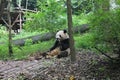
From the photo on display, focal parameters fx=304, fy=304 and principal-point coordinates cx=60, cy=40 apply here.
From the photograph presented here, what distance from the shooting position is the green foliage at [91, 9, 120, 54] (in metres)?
5.68

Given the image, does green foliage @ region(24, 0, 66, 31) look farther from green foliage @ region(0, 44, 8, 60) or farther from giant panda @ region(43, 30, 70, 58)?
giant panda @ region(43, 30, 70, 58)

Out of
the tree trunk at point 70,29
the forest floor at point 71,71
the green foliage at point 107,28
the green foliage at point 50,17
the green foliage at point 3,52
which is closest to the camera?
the green foliage at point 107,28

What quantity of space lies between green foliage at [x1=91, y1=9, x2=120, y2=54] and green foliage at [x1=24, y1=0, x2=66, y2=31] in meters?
5.94

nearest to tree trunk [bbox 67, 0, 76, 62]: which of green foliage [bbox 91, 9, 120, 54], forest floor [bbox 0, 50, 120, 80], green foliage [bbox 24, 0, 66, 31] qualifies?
forest floor [bbox 0, 50, 120, 80]

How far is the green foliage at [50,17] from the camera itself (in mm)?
11984

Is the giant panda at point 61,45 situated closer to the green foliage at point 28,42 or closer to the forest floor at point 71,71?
the forest floor at point 71,71

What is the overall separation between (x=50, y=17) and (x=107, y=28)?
6.42 metres

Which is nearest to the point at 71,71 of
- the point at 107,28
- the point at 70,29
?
the point at 70,29

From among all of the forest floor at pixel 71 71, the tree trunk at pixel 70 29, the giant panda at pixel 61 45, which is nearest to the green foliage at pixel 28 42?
the giant panda at pixel 61 45

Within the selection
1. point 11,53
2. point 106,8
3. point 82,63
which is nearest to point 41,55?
point 11,53

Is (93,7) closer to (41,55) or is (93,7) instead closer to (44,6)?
(41,55)

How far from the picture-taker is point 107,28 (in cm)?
583

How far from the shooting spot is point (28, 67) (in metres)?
7.56

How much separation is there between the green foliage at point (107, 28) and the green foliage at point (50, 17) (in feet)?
19.5
